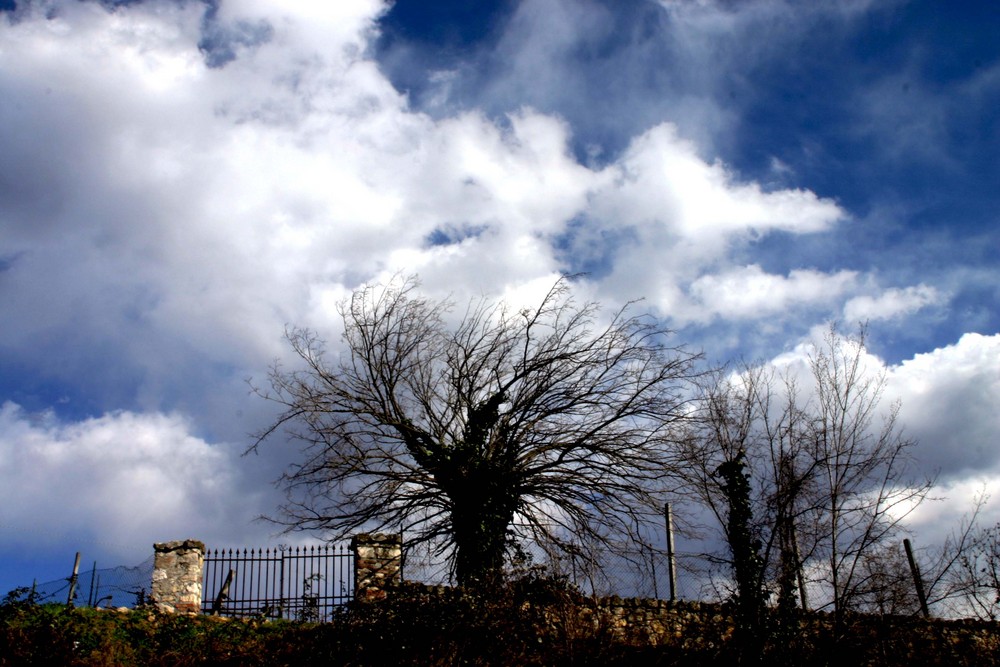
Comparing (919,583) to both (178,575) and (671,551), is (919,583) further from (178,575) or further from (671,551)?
(178,575)

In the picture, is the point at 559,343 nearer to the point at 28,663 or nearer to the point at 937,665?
the point at 937,665

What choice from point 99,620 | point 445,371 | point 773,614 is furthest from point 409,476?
point 773,614

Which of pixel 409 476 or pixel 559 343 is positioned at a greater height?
pixel 559 343

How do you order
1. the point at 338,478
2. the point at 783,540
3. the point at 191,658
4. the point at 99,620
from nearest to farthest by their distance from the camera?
the point at 191,658 < the point at 99,620 < the point at 783,540 < the point at 338,478

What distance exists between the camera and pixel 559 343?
51.4ft

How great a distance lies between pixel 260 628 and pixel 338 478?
4086mm

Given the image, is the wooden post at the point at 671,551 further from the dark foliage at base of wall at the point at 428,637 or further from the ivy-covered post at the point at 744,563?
the dark foliage at base of wall at the point at 428,637

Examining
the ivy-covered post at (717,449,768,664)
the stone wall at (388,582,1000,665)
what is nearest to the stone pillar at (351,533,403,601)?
the stone wall at (388,582,1000,665)

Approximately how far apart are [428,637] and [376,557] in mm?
4635

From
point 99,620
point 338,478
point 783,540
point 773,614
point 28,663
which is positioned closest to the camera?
point 28,663

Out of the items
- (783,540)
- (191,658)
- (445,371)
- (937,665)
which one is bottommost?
(937,665)

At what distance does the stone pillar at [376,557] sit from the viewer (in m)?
13.3

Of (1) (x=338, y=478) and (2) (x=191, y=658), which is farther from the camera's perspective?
A: (1) (x=338, y=478)

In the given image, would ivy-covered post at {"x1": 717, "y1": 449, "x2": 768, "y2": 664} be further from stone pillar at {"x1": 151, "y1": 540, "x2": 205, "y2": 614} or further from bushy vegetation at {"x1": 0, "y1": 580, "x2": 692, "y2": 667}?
stone pillar at {"x1": 151, "y1": 540, "x2": 205, "y2": 614}
